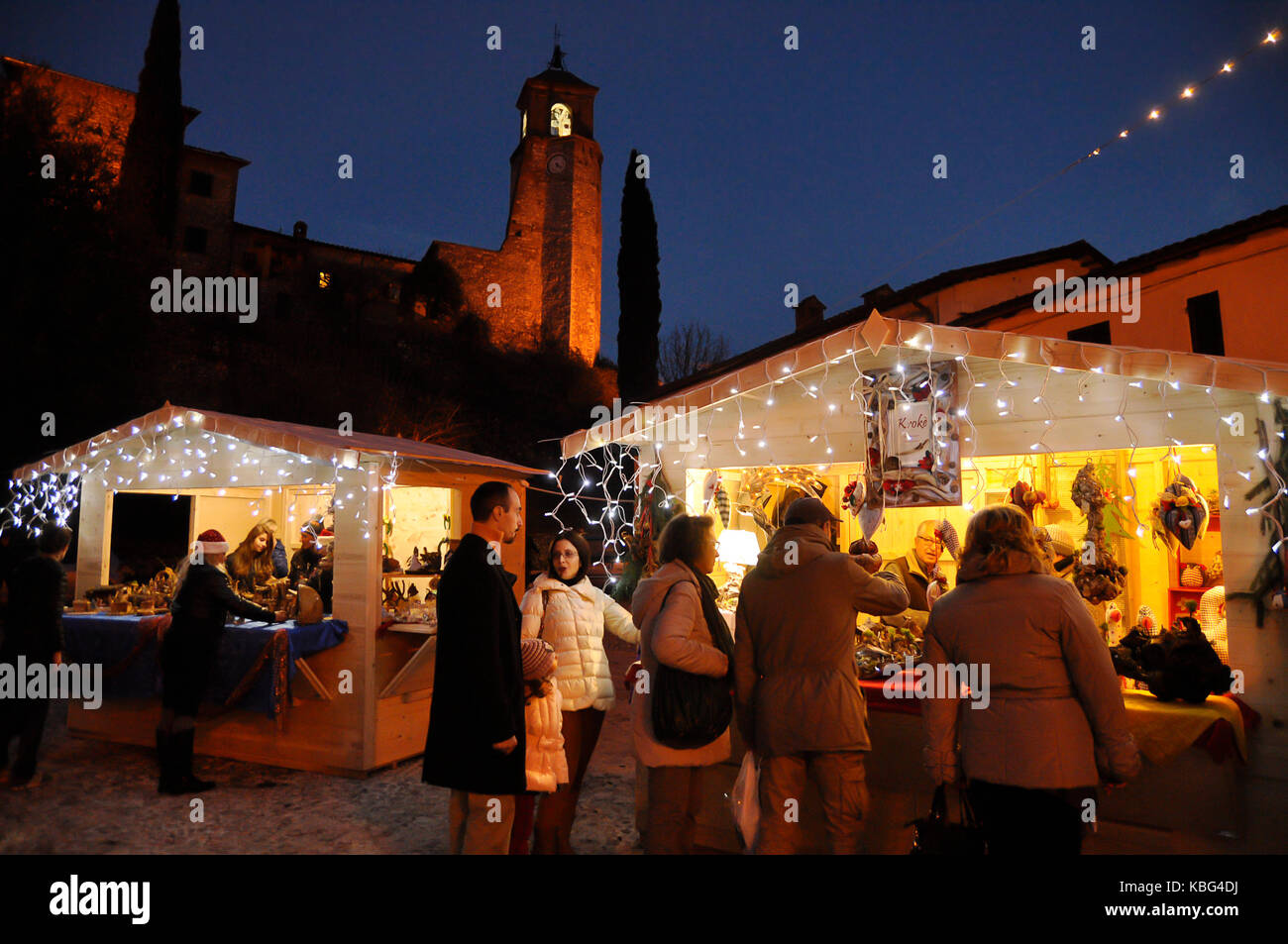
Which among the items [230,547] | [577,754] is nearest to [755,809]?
[577,754]

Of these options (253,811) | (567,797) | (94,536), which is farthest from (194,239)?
(567,797)

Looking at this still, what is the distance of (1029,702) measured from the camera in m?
2.20

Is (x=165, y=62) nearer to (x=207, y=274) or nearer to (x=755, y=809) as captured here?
(x=207, y=274)

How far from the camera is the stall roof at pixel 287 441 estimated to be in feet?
17.2

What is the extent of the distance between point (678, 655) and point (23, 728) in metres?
4.77

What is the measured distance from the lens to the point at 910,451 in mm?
4410

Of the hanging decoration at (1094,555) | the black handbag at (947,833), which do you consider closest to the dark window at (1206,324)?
the hanging decoration at (1094,555)

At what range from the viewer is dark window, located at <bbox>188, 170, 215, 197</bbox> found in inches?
960

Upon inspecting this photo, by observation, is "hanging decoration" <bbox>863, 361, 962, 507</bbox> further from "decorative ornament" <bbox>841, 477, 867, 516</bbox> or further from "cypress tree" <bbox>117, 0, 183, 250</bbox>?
"cypress tree" <bbox>117, 0, 183, 250</bbox>

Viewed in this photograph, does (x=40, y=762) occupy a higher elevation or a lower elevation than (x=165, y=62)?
lower

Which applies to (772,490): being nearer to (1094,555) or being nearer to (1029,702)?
(1094,555)

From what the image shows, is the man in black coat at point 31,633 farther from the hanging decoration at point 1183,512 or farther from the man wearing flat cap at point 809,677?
the hanging decoration at point 1183,512

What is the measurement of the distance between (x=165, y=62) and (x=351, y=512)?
21673 mm
